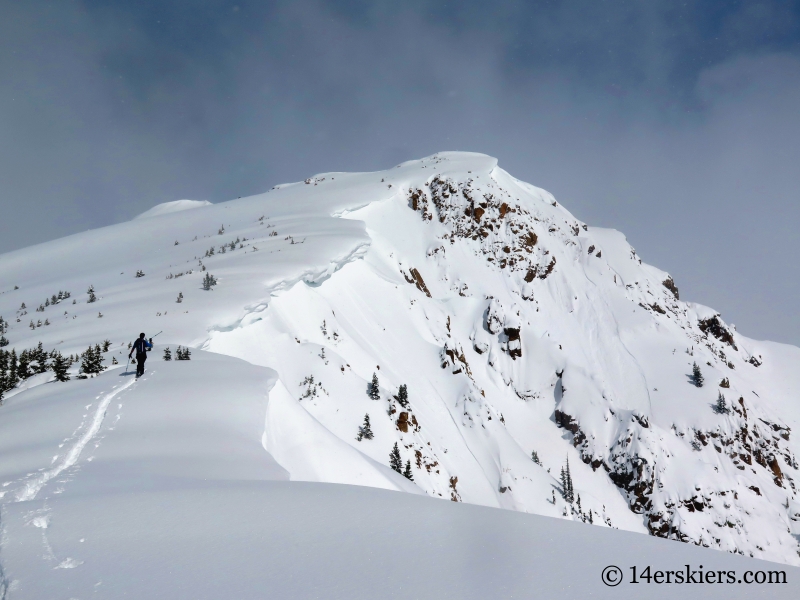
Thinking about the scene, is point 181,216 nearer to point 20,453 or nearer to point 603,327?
point 20,453

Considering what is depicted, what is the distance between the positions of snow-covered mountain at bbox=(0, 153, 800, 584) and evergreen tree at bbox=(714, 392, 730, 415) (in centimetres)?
17

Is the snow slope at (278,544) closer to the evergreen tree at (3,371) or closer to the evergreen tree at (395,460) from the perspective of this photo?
the evergreen tree at (3,371)

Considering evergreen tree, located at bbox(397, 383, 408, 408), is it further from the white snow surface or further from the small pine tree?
the white snow surface

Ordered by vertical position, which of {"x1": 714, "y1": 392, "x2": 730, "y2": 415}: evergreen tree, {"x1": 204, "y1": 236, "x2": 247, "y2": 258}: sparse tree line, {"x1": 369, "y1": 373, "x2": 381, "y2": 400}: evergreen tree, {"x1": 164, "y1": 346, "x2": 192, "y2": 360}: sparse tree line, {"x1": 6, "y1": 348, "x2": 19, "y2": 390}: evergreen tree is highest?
{"x1": 204, "y1": 236, "x2": 247, "y2": 258}: sparse tree line

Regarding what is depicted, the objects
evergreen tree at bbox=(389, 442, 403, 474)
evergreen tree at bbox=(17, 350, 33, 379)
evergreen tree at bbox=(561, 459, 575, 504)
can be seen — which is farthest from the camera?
evergreen tree at bbox=(561, 459, 575, 504)

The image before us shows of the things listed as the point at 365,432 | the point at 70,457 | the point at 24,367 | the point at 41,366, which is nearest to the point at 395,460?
the point at 365,432

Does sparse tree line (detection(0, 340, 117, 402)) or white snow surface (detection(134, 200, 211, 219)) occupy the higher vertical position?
white snow surface (detection(134, 200, 211, 219))

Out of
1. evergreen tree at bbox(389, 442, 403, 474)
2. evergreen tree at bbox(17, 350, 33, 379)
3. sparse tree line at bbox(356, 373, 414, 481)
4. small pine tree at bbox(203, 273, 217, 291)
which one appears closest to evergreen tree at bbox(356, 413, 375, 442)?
sparse tree line at bbox(356, 373, 414, 481)

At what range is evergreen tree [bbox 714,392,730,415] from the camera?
53.9 m

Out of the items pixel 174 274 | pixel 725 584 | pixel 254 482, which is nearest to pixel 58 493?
pixel 254 482

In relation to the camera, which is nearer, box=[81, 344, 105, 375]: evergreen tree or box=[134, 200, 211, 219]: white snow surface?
box=[81, 344, 105, 375]: evergreen tree

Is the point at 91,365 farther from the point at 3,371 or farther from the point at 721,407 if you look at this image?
the point at 721,407

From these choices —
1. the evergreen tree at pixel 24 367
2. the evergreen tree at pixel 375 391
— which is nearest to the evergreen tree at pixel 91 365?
the evergreen tree at pixel 24 367

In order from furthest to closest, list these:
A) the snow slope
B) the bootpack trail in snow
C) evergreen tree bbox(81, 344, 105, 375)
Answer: evergreen tree bbox(81, 344, 105, 375)
the bootpack trail in snow
the snow slope
